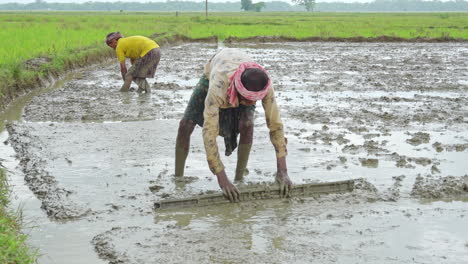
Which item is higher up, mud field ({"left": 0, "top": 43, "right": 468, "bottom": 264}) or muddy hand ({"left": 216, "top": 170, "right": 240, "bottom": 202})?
muddy hand ({"left": 216, "top": 170, "right": 240, "bottom": 202})

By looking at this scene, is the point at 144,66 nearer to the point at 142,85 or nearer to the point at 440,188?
the point at 142,85

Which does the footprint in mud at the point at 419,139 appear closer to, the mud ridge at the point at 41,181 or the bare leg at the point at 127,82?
the mud ridge at the point at 41,181

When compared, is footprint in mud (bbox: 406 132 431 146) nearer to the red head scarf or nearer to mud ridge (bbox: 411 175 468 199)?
mud ridge (bbox: 411 175 468 199)

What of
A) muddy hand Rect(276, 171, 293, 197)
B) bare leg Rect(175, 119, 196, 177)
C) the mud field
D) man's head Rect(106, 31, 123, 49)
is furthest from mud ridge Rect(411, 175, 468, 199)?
man's head Rect(106, 31, 123, 49)

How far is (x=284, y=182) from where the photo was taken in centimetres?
425

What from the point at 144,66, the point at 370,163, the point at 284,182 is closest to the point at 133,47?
the point at 144,66

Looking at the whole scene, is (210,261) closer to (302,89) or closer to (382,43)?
(302,89)

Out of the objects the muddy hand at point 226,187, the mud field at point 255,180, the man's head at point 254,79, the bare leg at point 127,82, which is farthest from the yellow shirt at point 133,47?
the man's head at point 254,79

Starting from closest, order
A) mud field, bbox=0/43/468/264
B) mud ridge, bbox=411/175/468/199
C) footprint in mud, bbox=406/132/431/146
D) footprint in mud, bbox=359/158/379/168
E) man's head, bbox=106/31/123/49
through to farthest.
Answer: mud field, bbox=0/43/468/264 < mud ridge, bbox=411/175/468/199 < footprint in mud, bbox=359/158/379/168 < footprint in mud, bbox=406/132/431/146 < man's head, bbox=106/31/123/49

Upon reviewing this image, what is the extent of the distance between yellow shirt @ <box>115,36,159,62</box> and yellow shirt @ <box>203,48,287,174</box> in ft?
18.2

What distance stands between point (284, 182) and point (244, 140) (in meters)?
0.56

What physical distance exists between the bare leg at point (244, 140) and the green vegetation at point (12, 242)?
1.71 meters

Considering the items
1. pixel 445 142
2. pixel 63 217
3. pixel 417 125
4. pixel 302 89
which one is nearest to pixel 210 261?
pixel 63 217

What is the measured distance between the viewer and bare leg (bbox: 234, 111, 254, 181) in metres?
4.49
